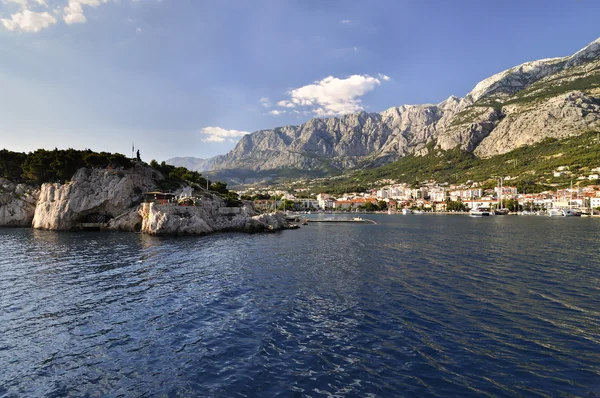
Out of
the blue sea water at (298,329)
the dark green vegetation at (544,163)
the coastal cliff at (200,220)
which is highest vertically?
the dark green vegetation at (544,163)

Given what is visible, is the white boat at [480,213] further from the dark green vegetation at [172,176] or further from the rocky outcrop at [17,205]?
the rocky outcrop at [17,205]

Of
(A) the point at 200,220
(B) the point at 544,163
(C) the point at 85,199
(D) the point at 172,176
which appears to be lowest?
(A) the point at 200,220

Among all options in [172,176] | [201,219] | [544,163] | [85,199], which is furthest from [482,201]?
[85,199]

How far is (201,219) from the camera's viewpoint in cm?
5497

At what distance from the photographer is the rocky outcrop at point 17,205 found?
6222 centimetres

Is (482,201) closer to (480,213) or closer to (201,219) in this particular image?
(480,213)

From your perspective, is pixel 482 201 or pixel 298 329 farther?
pixel 482 201

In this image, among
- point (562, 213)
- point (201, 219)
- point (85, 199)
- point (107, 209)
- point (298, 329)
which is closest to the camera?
point (298, 329)

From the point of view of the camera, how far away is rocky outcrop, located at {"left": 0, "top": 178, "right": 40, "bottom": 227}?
6222 cm

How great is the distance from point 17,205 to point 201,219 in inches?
1551

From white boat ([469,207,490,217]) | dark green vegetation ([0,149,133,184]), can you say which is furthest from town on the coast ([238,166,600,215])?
dark green vegetation ([0,149,133,184])

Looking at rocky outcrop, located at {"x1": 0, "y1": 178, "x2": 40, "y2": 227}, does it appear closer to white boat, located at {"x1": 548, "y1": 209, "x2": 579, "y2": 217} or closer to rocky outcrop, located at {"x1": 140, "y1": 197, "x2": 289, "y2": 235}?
rocky outcrop, located at {"x1": 140, "y1": 197, "x2": 289, "y2": 235}

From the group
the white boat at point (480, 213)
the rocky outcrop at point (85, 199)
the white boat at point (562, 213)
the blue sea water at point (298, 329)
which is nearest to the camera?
the blue sea water at point (298, 329)

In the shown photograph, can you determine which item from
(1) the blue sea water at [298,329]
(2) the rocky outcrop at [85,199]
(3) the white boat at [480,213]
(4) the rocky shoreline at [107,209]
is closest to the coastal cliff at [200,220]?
(4) the rocky shoreline at [107,209]
